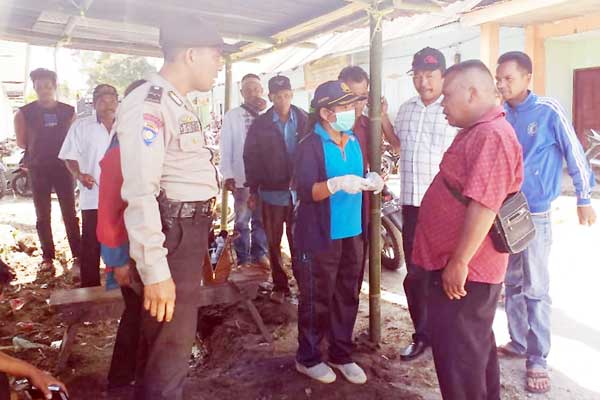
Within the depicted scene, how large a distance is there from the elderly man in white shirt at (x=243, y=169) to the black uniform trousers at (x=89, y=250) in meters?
1.55

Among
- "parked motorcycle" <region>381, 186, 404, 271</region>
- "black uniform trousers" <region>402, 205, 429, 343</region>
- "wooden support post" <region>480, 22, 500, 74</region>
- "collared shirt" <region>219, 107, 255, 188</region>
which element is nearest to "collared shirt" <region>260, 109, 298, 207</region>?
"collared shirt" <region>219, 107, 255, 188</region>

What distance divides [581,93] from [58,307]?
38.2ft

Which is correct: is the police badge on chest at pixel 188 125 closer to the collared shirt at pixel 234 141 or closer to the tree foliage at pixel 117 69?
the collared shirt at pixel 234 141

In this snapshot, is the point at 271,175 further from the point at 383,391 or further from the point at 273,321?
the point at 383,391

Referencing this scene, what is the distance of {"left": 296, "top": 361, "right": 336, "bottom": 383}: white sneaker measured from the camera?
3.31 m

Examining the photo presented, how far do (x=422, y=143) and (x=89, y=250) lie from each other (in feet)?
10.3

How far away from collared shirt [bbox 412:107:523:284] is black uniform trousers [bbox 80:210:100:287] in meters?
3.28

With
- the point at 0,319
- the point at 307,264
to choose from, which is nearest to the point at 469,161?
the point at 307,264

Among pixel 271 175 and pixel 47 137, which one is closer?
pixel 271 175

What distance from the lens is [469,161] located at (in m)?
2.30

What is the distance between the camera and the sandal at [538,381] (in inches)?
128

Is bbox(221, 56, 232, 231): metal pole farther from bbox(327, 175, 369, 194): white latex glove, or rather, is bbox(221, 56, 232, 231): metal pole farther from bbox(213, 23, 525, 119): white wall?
bbox(213, 23, 525, 119): white wall

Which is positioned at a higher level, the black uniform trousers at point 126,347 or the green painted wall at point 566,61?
the green painted wall at point 566,61

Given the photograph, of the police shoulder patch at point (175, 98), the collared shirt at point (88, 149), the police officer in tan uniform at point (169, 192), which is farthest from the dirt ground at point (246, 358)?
the police shoulder patch at point (175, 98)
